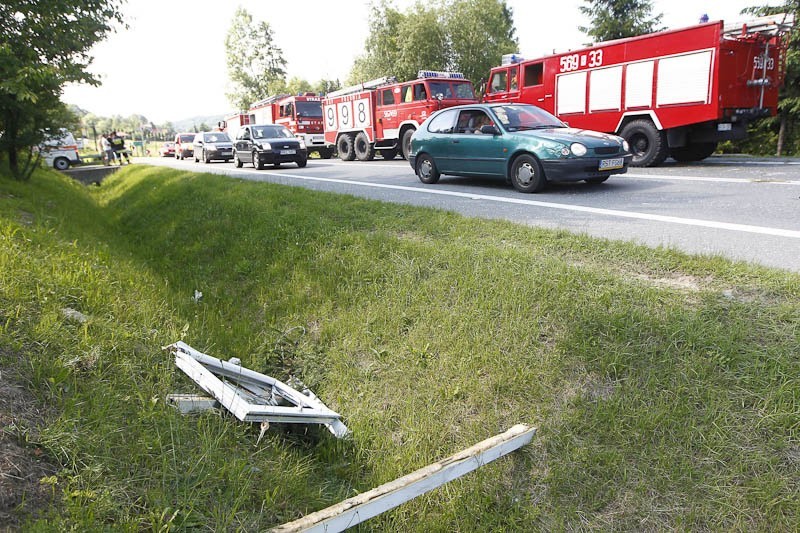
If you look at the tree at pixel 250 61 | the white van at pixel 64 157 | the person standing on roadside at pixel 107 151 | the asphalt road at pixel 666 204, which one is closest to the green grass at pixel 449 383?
the asphalt road at pixel 666 204

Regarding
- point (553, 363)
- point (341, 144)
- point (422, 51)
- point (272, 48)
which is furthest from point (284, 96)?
point (272, 48)

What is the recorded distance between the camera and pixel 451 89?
18703mm

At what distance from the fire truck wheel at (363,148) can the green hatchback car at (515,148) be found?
1048 cm

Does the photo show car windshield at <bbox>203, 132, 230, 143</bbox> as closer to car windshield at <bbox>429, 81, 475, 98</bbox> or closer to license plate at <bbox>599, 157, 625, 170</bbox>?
car windshield at <bbox>429, 81, 475, 98</bbox>

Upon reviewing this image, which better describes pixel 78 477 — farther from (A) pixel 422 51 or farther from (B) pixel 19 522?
(A) pixel 422 51

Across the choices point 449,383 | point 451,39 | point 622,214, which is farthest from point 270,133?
point 451,39

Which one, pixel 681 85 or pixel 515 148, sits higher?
pixel 681 85

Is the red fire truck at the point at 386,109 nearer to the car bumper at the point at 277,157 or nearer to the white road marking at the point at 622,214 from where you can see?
the car bumper at the point at 277,157

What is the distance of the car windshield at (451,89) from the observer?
1839 cm

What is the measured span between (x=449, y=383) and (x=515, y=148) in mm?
6660

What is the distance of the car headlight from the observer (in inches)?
344

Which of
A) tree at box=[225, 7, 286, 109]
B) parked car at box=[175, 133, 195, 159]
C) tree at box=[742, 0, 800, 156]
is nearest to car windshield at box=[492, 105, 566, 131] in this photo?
tree at box=[742, 0, 800, 156]

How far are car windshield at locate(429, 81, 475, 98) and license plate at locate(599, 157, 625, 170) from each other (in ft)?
33.4

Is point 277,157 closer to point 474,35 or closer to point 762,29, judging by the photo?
point 762,29
